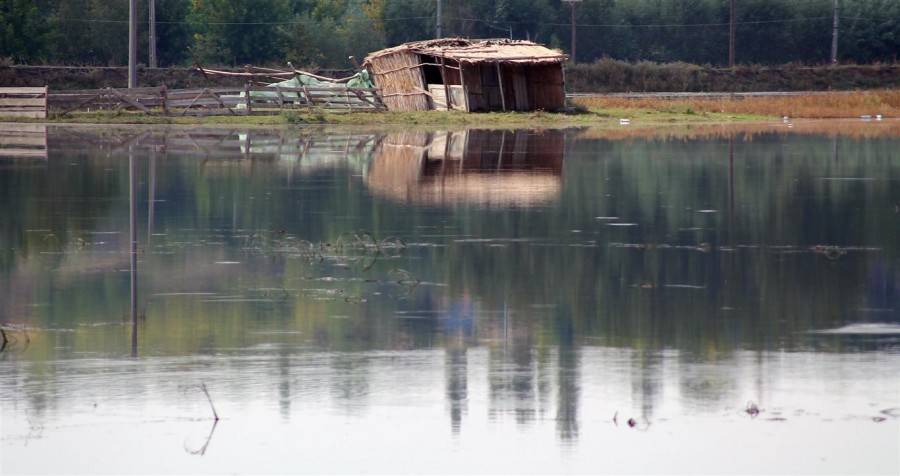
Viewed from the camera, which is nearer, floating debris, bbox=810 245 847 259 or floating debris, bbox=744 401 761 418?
floating debris, bbox=744 401 761 418

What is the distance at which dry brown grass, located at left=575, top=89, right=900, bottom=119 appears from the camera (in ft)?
174

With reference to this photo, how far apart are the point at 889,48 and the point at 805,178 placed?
88445 millimetres

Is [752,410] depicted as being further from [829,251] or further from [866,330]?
[829,251]

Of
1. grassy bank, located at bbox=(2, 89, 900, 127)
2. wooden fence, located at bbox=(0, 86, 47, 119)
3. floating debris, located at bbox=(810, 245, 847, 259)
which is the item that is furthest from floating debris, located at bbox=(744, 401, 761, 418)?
wooden fence, located at bbox=(0, 86, 47, 119)

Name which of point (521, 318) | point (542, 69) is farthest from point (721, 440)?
point (542, 69)

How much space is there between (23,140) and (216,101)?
13.0 m

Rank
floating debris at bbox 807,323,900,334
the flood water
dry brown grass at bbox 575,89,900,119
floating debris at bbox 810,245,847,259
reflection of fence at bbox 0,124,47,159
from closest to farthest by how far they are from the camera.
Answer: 1. the flood water
2. floating debris at bbox 807,323,900,334
3. floating debris at bbox 810,245,847,259
4. reflection of fence at bbox 0,124,47,159
5. dry brown grass at bbox 575,89,900,119

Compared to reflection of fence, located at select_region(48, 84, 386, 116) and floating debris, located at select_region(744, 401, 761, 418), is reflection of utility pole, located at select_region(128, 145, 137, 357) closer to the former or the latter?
floating debris, located at select_region(744, 401, 761, 418)

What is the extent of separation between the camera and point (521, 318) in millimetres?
11484

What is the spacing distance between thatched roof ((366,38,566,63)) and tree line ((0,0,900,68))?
40.7 metres

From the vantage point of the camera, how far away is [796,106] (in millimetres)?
55875

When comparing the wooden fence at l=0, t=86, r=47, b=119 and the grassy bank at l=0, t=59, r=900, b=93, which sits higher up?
the grassy bank at l=0, t=59, r=900, b=93

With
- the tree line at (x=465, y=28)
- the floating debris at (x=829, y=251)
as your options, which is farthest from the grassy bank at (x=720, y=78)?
the floating debris at (x=829, y=251)

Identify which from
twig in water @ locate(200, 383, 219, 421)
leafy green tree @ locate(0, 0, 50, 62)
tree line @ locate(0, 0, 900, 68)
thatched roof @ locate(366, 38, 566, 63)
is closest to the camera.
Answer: twig in water @ locate(200, 383, 219, 421)
